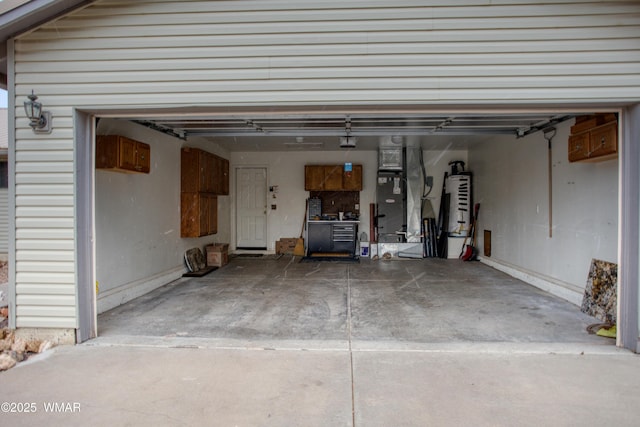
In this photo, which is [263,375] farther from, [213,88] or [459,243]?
[459,243]

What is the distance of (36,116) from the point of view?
301 cm

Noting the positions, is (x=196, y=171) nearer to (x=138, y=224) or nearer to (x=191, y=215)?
(x=191, y=215)

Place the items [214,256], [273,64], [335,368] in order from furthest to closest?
[214,256] < [273,64] < [335,368]

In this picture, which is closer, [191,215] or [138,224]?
[138,224]

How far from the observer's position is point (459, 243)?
8.03 metres

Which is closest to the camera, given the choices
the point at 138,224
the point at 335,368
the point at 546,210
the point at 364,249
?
the point at 335,368

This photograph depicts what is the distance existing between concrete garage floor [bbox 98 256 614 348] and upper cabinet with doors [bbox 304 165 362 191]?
270 cm

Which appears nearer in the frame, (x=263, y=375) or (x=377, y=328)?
(x=263, y=375)

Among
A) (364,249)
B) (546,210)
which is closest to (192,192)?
(364,249)

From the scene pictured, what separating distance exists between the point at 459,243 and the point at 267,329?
5.83 metres

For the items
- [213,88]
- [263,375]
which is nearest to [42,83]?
[213,88]

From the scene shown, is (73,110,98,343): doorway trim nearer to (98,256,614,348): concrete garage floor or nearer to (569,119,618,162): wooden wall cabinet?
(98,256,614,348): concrete garage floor

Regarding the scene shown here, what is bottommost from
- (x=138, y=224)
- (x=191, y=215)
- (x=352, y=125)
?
(x=138, y=224)

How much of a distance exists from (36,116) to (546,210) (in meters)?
6.05
